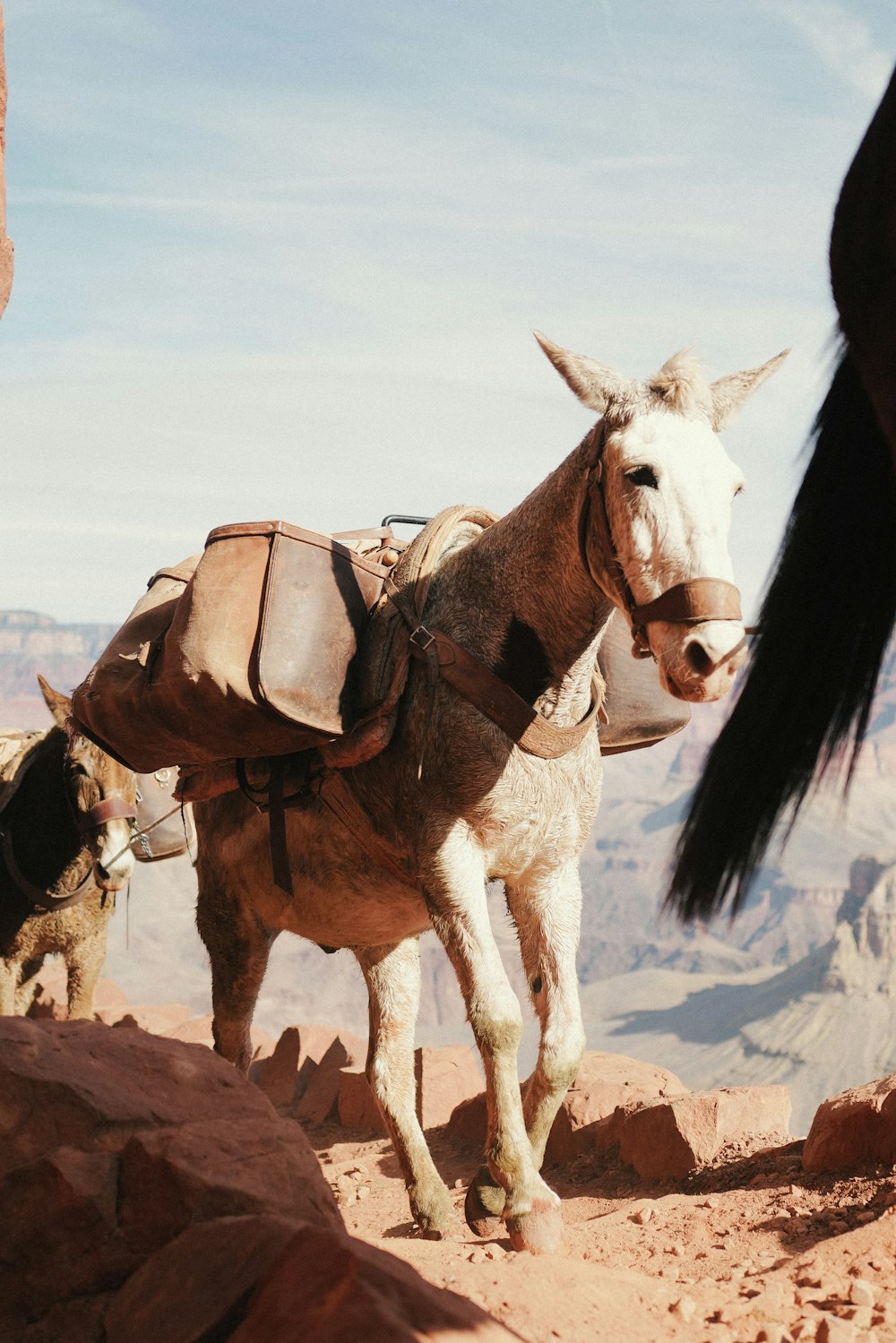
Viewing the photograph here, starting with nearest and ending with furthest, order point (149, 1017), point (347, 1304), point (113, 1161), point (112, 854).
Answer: point (347, 1304)
point (113, 1161)
point (112, 854)
point (149, 1017)

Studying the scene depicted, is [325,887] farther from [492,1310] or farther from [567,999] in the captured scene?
[492,1310]

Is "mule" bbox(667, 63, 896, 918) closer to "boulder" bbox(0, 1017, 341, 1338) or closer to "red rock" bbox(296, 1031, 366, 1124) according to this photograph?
"boulder" bbox(0, 1017, 341, 1338)

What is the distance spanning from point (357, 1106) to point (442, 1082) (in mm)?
828

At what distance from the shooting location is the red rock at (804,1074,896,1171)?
4.74 meters

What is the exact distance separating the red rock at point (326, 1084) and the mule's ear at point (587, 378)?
7.19 metres

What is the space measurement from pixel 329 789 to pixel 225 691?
27.8 inches

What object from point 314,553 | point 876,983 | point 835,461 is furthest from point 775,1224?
point 876,983

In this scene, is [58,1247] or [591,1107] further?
[591,1107]

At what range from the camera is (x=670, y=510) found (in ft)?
11.9

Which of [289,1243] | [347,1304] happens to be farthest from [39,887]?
[347,1304]

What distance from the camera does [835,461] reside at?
7.43 feet

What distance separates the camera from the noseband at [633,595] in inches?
134

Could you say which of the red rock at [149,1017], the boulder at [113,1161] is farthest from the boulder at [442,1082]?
the boulder at [113,1161]

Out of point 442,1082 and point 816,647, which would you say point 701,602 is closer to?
point 816,647
